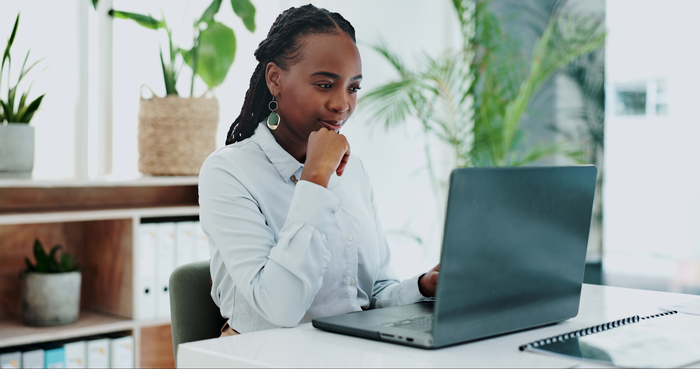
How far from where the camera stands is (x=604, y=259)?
149 inches

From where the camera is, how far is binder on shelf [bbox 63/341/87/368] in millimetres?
2176

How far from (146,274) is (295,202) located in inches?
53.0

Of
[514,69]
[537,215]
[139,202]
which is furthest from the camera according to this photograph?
[514,69]

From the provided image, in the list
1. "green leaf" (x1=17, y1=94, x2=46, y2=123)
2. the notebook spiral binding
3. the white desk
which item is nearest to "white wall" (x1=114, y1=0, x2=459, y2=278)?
"green leaf" (x1=17, y1=94, x2=46, y2=123)

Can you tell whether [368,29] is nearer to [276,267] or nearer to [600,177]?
[600,177]

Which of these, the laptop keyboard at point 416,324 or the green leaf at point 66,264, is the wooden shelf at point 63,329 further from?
the laptop keyboard at point 416,324

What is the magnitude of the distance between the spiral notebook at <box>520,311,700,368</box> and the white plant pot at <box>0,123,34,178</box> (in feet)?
5.73

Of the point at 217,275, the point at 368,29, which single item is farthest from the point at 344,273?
the point at 368,29

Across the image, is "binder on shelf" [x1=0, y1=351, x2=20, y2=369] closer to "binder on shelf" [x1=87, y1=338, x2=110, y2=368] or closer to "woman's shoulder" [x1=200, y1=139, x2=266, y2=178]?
"binder on shelf" [x1=87, y1=338, x2=110, y2=368]

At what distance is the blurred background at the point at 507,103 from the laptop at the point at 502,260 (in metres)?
2.01

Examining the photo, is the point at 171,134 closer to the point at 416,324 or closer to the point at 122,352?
the point at 122,352

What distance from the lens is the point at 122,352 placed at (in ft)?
7.48

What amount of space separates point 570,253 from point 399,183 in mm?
2490

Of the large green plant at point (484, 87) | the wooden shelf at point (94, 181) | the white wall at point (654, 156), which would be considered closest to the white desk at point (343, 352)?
the wooden shelf at point (94, 181)
